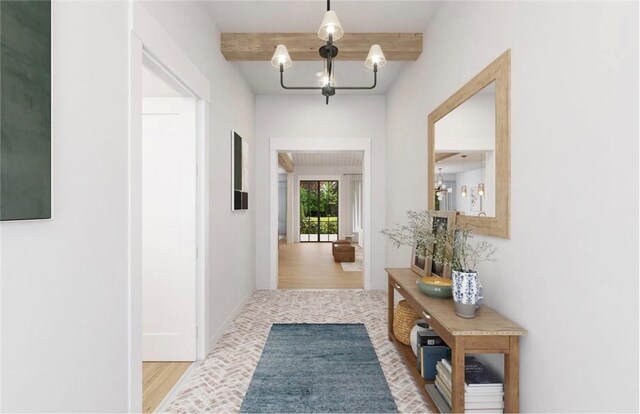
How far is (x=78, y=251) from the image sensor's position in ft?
3.96

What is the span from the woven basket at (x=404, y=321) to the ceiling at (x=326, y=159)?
6.74 metres

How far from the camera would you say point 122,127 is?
1475 mm

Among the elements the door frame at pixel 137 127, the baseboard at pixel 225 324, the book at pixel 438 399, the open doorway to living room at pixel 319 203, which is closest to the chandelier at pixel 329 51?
the door frame at pixel 137 127

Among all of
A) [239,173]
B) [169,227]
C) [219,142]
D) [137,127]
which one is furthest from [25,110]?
[239,173]

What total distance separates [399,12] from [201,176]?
2.15m

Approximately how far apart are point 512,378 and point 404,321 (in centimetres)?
110

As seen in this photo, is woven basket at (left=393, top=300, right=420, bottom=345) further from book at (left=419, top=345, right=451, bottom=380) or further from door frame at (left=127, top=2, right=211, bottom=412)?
door frame at (left=127, top=2, right=211, bottom=412)

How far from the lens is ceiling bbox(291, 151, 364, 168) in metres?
9.12

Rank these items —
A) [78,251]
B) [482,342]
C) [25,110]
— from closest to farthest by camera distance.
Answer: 1. [25,110]
2. [78,251]
3. [482,342]

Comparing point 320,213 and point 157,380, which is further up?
point 320,213

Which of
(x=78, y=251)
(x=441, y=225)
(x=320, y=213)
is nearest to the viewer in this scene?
(x=78, y=251)

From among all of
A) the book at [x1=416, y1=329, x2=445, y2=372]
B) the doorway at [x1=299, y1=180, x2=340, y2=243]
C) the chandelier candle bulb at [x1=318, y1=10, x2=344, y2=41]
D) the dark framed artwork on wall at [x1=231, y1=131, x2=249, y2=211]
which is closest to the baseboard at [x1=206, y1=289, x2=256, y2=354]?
the dark framed artwork on wall at [x1=231, y1=131, x2=249, y2=211]

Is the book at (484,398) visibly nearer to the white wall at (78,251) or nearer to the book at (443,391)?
the book at (443,391)

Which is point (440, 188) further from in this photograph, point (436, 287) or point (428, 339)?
point (428, 339)
